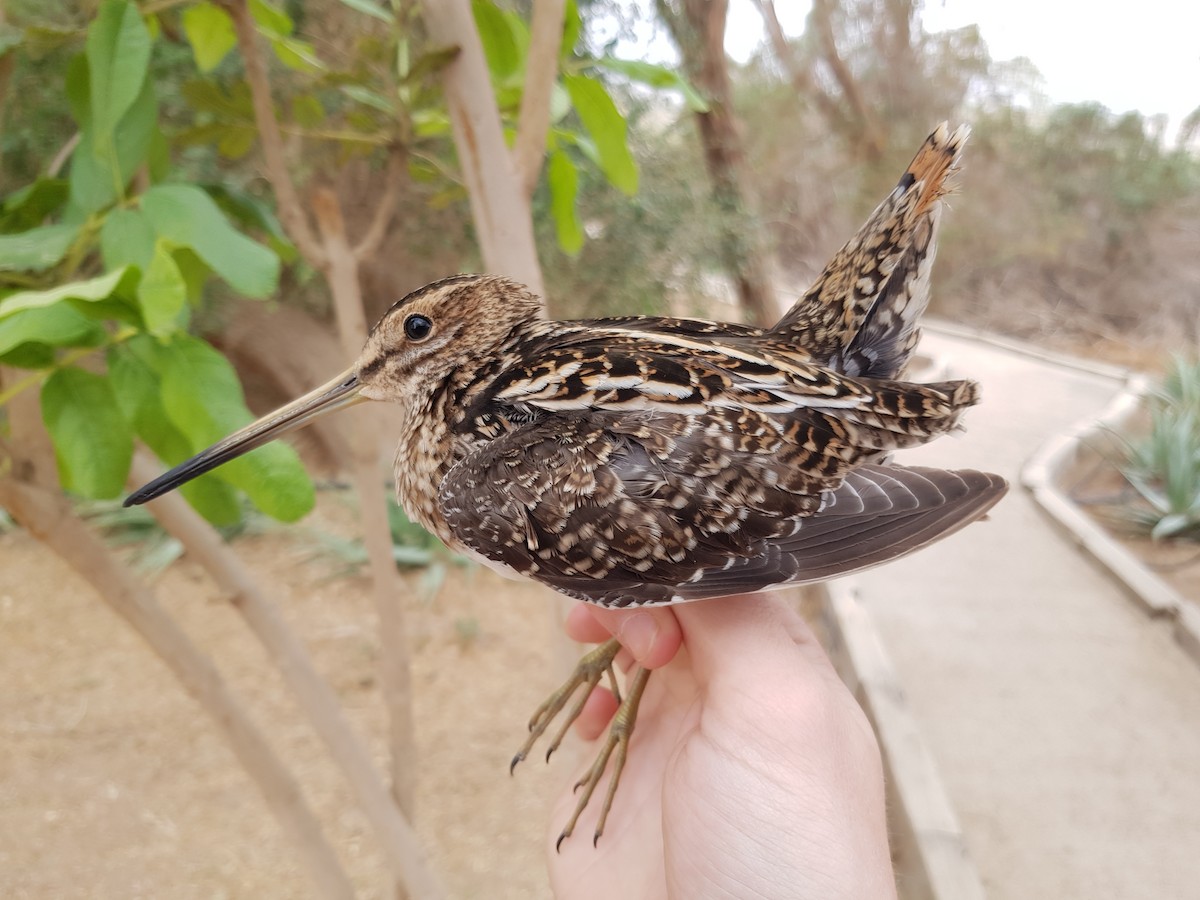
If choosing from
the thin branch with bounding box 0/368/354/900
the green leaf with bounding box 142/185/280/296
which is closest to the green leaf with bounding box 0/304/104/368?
the green leaf with bounding box 142/185/280/296

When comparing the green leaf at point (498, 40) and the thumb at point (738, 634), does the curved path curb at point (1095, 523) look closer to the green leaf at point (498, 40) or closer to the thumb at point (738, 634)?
the thumb at point (738, 634)

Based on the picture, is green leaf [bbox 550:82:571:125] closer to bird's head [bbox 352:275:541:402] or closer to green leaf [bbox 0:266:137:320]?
bird's head [bbox 352:275:541:402]

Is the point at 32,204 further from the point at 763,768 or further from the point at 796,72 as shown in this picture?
the point at 796,72

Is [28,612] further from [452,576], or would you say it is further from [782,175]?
[782,175]

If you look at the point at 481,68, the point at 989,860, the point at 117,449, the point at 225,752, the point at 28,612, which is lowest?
the point at 28,612

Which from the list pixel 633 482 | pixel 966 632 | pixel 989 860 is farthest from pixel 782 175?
pixel 633 482

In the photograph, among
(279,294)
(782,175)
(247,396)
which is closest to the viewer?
(279,294)
